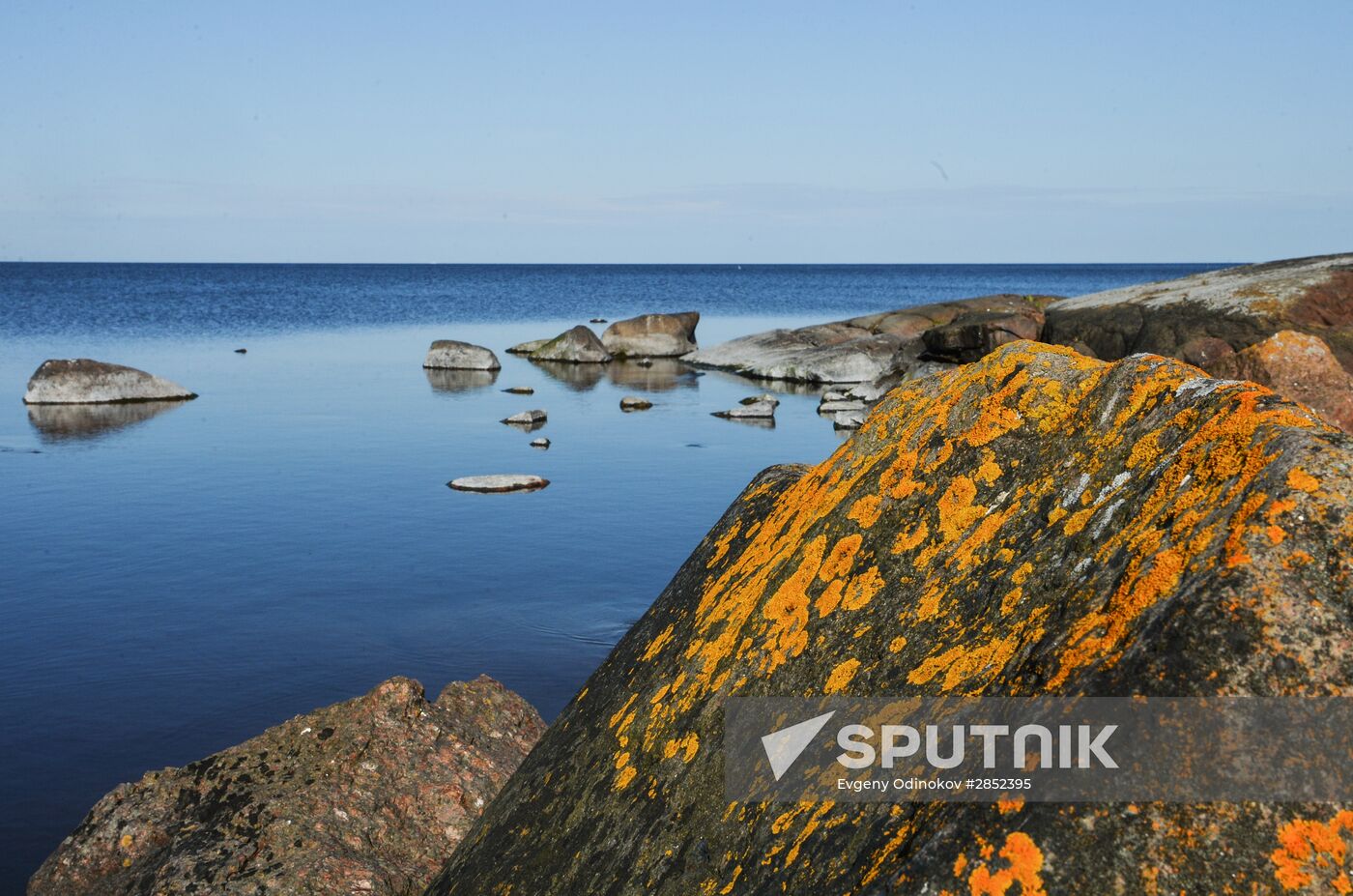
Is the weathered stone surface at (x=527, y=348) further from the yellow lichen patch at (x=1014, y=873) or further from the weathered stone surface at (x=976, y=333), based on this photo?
the yellow lichen patch at (x=1014, y=873)

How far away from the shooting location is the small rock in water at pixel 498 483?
25234 millimetres

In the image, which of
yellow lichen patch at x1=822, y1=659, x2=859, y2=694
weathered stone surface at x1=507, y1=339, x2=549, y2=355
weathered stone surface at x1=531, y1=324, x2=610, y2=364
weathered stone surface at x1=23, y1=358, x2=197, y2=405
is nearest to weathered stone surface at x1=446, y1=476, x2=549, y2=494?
weathered stone surface at x1=23, y1=358, x2=197, y2=405

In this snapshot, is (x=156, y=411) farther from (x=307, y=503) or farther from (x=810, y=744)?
(x=810, y=744)

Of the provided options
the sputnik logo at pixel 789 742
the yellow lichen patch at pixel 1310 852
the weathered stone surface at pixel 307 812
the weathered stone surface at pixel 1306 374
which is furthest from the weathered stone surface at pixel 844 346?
the yellow lichen patch at pixel 1310 852

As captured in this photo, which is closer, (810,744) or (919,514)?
(810,744)

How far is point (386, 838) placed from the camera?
7.77m

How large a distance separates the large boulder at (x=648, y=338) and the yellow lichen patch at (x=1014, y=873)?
61.2 meters

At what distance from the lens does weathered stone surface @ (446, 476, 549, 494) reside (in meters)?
25.2

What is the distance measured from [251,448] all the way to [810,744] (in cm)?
2957

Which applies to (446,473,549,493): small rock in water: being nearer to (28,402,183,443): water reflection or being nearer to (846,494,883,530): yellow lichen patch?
(28,402,183,443): water reflection

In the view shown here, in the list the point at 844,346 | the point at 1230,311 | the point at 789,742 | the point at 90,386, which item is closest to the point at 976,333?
the point at 844,346

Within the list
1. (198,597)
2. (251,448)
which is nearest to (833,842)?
(198,597)

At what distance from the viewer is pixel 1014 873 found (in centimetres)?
264

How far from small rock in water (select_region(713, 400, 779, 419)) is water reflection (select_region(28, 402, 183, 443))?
794 inches
